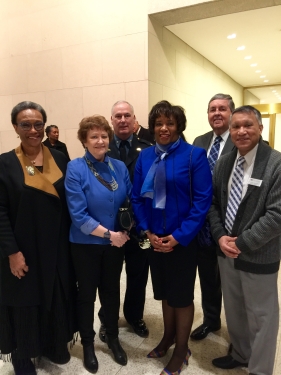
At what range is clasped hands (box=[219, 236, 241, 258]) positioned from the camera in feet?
5.47

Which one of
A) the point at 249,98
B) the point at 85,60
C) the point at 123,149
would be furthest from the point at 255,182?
the point at 249,98

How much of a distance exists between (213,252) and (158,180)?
883 mm

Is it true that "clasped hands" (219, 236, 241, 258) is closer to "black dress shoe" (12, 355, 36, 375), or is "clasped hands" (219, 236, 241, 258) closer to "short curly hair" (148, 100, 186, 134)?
"short curly hair" (148, 100, 186, 134)

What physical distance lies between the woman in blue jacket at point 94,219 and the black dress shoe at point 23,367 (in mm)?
355

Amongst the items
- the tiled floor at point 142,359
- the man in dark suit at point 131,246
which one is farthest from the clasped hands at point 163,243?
the tiled floor at point 142,359

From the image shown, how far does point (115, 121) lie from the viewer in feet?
7.59

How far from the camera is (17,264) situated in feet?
5.72

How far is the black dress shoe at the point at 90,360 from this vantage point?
1.99m

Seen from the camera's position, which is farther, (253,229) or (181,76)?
(181,76)

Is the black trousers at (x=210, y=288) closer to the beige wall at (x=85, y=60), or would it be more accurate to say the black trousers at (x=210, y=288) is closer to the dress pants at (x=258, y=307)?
the dress pants at (x=258, y=307)

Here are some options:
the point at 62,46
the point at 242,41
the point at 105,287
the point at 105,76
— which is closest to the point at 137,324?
the point at 105,287

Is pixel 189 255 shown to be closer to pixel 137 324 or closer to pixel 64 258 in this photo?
pixel 64 258

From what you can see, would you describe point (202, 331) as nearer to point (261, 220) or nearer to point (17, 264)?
point (261, 220)

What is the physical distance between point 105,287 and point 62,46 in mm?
3987
